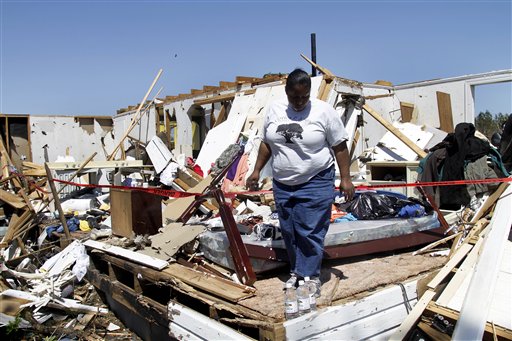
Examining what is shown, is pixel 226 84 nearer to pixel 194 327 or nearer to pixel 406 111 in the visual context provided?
pixel 406 111

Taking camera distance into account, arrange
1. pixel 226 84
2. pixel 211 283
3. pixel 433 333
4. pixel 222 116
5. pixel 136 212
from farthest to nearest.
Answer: pixel 226 84
pixel 222 116
pixel 136 212
pixel 211 283
pixel 433 333

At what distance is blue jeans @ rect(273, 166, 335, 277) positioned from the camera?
2768 mm

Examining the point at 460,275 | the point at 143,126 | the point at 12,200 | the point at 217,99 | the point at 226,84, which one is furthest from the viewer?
the point at 143,126

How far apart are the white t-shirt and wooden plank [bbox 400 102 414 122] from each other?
28.7 ft

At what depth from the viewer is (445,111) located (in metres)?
10.3

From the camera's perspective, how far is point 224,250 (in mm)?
3328

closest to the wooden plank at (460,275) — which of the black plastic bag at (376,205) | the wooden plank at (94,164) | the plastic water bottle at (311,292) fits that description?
the plastic water bottle at (311,292)

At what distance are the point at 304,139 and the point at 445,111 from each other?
8891 millimetres

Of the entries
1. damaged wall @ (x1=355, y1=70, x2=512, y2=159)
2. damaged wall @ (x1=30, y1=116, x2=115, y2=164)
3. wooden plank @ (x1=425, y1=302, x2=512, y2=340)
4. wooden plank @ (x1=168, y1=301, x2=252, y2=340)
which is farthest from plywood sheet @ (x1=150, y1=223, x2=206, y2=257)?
damaged wall @ (x1=30, y1=116, x2=115, y2=164)

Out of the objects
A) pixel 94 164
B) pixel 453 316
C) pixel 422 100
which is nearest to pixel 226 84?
pixel 94 164

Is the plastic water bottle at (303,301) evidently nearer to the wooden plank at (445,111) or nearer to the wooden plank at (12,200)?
the wooden plank at (12,200)

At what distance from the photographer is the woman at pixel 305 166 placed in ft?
9.02

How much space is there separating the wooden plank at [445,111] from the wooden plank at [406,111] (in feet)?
2.42

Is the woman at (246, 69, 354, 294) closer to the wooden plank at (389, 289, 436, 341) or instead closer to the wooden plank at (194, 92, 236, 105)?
the wooden plank at (389, 289, 436, 341)
